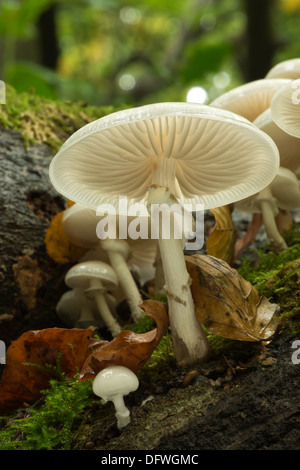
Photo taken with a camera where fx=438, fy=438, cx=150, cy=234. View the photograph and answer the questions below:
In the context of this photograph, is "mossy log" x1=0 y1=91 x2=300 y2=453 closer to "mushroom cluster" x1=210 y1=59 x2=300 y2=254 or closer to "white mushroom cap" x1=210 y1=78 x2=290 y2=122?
"mushroom cluster" x1=210 y1=59 x2=300 y2=254

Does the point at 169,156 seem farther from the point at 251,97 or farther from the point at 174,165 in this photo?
the point at 251,97

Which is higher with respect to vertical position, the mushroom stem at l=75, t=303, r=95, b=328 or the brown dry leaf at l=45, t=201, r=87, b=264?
the brown dry leaf at l=45, t=201, r=87, b=264

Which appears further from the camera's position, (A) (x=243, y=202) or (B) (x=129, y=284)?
(A) (x=243, y=202)

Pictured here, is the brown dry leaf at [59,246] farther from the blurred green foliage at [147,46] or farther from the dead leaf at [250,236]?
the blurred green foliage at [147,46]

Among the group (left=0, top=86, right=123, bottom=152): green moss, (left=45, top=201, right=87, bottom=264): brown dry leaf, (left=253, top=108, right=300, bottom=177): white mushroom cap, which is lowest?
(left=45, top=201, right=87, bottom=264): brown dry leaf

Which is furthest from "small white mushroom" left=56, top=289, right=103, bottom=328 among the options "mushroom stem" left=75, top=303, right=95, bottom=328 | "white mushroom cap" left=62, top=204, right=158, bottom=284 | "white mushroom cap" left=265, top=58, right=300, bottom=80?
"white mushroom cap" left=265, top=58, right=300, bottom=80
